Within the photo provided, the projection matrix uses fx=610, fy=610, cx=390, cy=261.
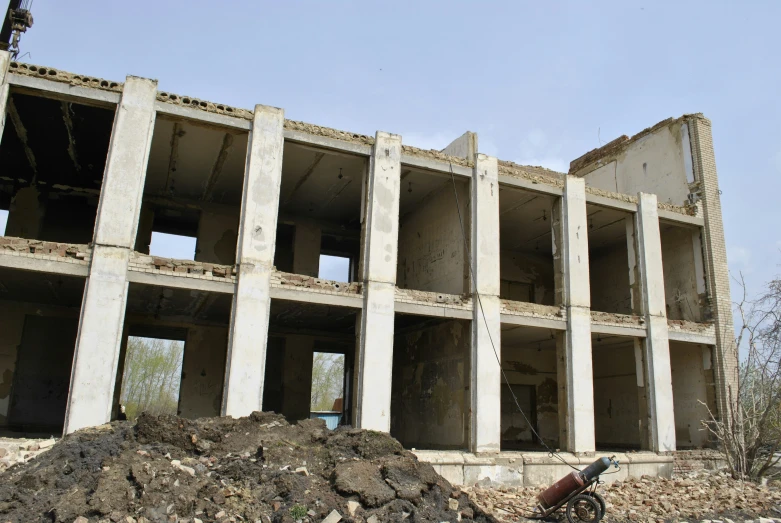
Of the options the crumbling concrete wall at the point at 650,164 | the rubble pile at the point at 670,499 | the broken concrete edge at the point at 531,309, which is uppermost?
the crumbling concrete wall at the point at 650,164

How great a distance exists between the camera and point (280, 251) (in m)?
17.8

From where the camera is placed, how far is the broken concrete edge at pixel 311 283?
38.5 ft

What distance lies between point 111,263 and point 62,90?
10.6 ft

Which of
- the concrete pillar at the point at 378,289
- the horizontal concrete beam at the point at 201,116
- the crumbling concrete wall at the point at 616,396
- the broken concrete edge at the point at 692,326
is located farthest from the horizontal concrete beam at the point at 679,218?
the horizontal concrete beam at the point at 201,116

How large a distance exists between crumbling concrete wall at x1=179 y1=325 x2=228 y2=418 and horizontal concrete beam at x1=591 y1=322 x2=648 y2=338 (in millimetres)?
9362

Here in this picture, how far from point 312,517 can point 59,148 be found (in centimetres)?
1026

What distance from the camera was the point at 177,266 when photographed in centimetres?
1121

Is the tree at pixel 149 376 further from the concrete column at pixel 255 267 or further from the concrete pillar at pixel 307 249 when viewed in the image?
the concrete column at pixel 255 267

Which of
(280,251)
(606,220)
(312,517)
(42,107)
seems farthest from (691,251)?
(42,107)

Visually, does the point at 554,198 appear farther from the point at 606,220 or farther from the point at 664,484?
the point at 664,484

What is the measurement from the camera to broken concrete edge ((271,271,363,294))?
462 inches

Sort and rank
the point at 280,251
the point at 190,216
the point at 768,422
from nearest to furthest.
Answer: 1. the point at 768,422
2. the point at 190,216
3. the point at 280,251

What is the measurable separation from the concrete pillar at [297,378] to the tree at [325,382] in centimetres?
3205

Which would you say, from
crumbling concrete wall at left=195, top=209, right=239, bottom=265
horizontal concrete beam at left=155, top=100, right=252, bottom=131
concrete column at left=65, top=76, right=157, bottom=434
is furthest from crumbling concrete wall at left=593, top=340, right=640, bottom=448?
concrete column at left=65, top=76, right=157, bottom=434
